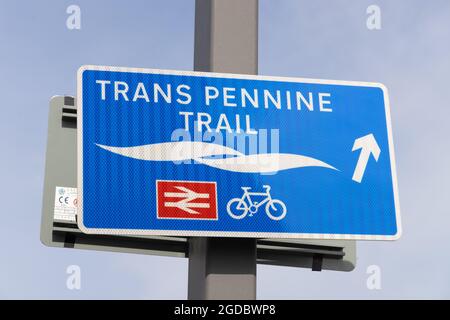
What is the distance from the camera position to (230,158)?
18.6 ft

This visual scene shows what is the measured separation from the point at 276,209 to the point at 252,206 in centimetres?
16

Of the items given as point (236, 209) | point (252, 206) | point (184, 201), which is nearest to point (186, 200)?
point (184, 201)

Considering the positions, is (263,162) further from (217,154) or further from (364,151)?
(364,151)

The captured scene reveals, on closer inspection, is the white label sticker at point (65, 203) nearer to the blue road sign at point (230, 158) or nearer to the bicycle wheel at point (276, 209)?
the blue road sign at point (230, 158)

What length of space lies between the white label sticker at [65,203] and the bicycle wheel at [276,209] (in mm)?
4337

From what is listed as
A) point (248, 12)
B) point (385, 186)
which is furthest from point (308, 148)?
point (248, 12)

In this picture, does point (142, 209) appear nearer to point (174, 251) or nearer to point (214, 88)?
point (214, 88)

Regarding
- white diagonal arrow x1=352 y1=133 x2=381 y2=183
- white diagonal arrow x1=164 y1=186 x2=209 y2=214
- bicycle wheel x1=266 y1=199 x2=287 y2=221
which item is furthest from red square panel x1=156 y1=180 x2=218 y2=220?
white diagonal arrow x1=352 y1=133 x2=381 y2=183

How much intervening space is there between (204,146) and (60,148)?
408cm

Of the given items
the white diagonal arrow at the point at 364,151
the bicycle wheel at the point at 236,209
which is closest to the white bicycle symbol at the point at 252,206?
the bicycle wheel at the point at 236,209

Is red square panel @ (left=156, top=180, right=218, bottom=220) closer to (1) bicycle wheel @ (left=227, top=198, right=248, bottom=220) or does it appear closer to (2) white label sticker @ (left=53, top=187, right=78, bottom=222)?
(1) bicycle wheel @ (left=227, top=198, right=248, bottom=220)

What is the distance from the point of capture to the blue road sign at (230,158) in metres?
5.50

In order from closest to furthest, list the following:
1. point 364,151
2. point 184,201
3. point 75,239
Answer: point 184,201
point 364,151
point 75,239

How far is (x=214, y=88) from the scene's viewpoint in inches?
228
